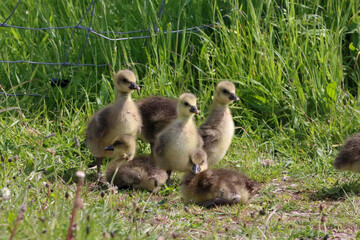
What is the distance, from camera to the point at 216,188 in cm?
483

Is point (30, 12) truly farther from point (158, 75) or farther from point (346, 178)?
point (346, 178)

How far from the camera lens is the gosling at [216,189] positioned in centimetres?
483

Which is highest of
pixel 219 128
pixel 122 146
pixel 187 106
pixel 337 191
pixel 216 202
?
pixel 187 106

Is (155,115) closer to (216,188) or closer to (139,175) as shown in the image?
(139,175)

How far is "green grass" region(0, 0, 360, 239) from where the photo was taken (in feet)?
17.4

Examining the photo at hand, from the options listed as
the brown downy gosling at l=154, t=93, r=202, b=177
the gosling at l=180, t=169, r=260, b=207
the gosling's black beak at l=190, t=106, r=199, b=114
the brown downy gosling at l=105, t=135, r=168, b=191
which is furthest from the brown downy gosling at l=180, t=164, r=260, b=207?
the gosling's black beak at l=190, t=106, r=199, b=114

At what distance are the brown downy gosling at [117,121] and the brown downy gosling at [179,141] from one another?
1.06 ft

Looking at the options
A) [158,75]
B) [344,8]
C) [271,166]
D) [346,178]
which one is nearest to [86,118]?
[158,75]

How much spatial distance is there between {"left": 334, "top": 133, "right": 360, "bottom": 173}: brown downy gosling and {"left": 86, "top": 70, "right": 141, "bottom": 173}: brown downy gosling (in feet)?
5.61

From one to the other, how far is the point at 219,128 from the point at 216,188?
776 millimetres

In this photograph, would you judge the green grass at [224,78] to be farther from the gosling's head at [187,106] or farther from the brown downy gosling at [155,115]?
the gosling's head at [187,106]

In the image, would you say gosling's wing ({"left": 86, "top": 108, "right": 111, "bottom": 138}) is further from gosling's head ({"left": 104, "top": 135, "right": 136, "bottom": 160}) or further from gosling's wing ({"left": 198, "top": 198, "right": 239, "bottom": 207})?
gosling's wing ({"left": 198, "top": 198, "right": 239, "bottom": 207})

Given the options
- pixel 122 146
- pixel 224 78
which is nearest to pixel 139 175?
pixel 122 146

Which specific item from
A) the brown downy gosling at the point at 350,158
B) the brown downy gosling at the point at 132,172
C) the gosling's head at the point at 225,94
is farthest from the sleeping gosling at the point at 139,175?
the brown downy gosling at the point at 350,158
